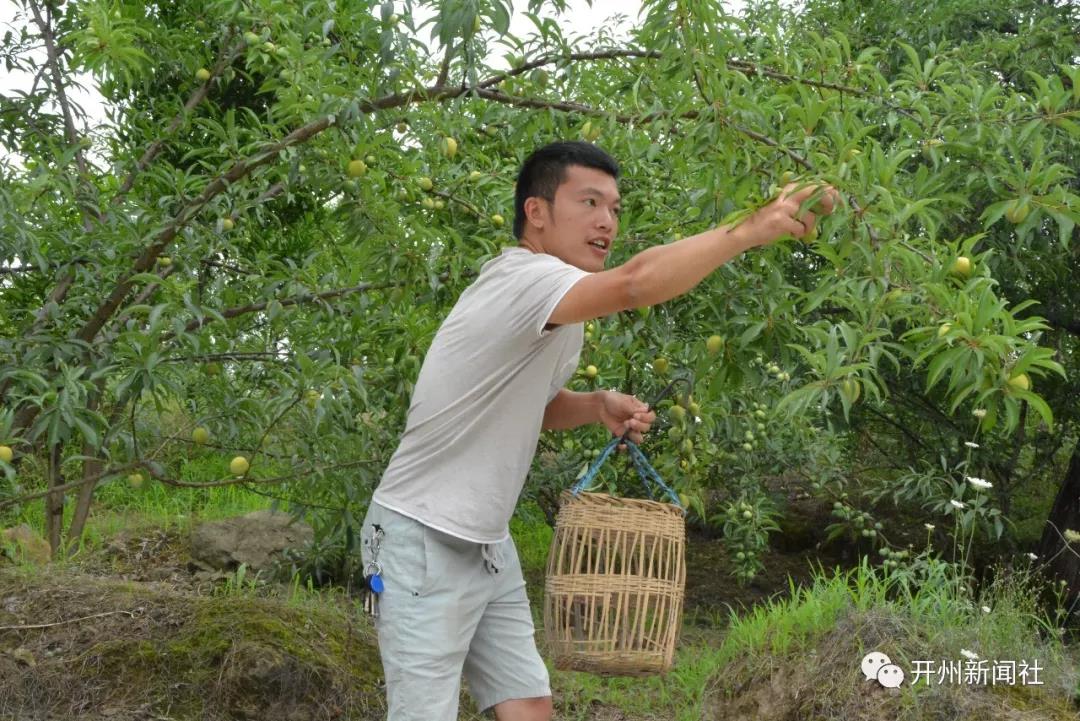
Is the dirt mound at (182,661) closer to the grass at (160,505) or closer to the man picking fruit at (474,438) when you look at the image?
the man picking fruit at (474,438)

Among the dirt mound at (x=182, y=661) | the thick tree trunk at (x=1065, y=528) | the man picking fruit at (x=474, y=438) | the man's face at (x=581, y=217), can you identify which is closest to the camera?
the man picking fruit at (x=474, y=438)

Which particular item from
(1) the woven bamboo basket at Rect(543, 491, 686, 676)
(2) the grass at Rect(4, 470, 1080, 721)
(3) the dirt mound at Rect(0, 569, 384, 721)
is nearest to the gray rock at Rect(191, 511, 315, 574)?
(2) the grass at Rect(4, 470, 1080, 721)

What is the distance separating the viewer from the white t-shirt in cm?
232

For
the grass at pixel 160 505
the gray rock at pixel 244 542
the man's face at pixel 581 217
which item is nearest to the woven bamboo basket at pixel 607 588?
the man's face at pixel 581 217

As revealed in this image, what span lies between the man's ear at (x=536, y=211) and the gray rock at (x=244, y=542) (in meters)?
3.47

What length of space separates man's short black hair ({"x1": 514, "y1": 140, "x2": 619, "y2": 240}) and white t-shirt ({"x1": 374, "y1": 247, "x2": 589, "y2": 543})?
143 millimetres

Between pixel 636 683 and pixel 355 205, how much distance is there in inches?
99.7

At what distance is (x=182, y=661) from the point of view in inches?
162

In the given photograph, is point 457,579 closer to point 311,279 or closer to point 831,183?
point 831,183

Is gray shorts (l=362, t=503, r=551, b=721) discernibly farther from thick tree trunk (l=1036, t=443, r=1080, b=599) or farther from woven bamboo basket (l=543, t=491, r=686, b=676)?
thick tree trunk (l=1036, t=443, r=1080, b=599)

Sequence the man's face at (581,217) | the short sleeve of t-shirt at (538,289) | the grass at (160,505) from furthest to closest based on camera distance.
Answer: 1. the grass at (160,505)
2. the man's face at (581,217)
3. the short sleeve of t-shirt at (538,289)

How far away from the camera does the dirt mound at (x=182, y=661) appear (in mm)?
3986

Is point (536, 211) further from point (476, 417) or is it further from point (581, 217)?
point (476, 417)

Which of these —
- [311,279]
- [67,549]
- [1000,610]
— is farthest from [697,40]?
[67,549]
